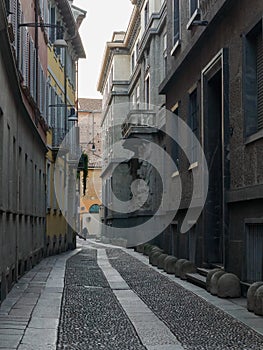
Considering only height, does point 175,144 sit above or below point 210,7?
below

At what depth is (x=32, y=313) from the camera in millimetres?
10391

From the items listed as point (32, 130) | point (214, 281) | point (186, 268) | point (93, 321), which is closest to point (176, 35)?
point (32, 130)

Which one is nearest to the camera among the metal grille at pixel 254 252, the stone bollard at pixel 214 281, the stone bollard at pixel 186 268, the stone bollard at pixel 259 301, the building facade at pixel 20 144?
the stone bollard at pixel 259 301

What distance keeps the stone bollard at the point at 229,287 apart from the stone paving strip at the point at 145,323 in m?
1.40

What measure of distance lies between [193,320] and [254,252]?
2545 mm

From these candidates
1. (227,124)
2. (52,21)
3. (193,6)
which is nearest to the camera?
(227,124)

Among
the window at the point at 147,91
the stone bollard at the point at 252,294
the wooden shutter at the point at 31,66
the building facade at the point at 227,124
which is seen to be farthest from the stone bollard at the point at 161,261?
the window at the point at 147,91

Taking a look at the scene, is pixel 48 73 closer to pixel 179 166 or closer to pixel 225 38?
pixel 179 166

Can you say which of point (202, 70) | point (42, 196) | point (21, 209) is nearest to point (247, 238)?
point (202, 70)

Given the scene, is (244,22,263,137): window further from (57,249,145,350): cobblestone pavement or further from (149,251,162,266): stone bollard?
(149,251,162,266): stone bollard

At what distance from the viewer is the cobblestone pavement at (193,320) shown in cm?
807

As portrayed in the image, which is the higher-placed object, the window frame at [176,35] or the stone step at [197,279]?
the window frame at [176,35]

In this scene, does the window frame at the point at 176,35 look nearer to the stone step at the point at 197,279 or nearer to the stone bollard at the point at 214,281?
the stone step at the point at 197,279

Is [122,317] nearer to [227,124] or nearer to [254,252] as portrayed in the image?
[254,252]
